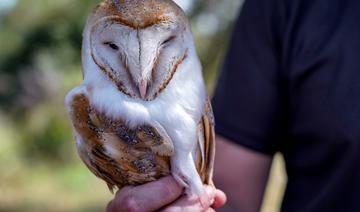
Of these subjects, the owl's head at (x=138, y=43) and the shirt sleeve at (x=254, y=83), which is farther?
the shirt sleeve at (x=254, y=83)

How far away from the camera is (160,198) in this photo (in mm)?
864

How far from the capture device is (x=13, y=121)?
20.8 ft

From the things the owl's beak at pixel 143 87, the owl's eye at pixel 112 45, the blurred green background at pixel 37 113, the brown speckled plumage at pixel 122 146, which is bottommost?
the blurred green background at pixel 37 113

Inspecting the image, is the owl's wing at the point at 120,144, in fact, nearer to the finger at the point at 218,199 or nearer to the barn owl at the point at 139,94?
the barn owl at the point at 139,94

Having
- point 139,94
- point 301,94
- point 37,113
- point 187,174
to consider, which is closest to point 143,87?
point 139,94

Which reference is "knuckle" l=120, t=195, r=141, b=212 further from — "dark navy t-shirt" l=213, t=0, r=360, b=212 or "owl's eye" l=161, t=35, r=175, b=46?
"dark navy t-shirt" l=213, t=0, r=360, b=212

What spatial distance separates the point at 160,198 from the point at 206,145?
96 millimetres

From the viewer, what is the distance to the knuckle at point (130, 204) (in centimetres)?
89

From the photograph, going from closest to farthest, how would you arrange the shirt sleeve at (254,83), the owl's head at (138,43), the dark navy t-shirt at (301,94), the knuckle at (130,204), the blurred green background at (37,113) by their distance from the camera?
the owl's head at (138,43) < the knuckle at (130,204) < the dark navy t-shirt at (301,94) < the shirt sleeve at (254,83) < the blurred green background at (37,113)

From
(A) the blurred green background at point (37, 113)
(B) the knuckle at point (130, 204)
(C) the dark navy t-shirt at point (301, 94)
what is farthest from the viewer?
(A) the blurred green background at point (37, 113)

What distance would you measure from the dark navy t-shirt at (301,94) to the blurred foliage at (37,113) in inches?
164

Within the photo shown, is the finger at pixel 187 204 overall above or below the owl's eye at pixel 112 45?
below

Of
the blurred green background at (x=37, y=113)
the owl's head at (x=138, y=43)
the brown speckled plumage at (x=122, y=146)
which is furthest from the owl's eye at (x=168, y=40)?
the blurred green background at (x=37, y=113)

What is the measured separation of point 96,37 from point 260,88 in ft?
2.04
